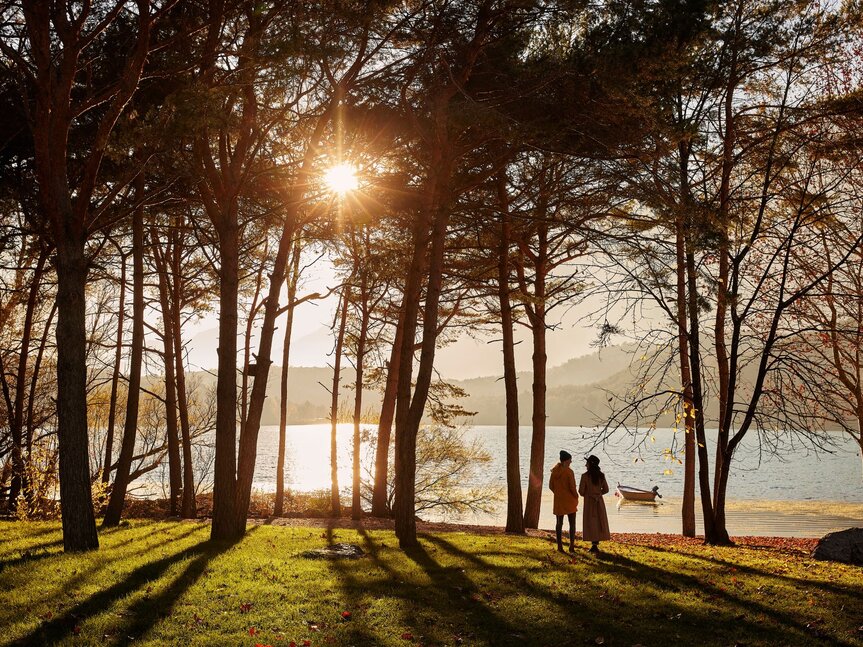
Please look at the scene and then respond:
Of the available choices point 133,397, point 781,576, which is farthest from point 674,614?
point 133,397

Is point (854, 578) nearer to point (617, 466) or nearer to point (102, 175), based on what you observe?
point (102, 175)

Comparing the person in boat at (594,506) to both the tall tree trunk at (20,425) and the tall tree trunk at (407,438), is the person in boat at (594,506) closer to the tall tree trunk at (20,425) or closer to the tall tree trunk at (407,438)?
the tall tree trunk at (407,438)

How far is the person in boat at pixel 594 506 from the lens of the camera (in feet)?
32.7

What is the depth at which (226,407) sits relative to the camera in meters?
10.3

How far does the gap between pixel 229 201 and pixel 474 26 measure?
477 cm

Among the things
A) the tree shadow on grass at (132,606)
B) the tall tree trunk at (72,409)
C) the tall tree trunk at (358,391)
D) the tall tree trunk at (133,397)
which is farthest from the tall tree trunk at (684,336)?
the tall tree trunk at (133,397)

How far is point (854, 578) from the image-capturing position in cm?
820

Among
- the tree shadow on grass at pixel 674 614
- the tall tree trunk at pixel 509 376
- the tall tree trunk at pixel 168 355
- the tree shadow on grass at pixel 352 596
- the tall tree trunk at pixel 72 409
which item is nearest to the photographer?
the tree shadow on grass at pixel 352 596

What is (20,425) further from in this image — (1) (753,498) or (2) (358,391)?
(1) (753,498)

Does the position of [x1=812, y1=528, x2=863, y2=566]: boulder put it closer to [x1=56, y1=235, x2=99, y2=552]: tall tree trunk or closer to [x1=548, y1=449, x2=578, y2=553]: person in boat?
[x1=548, y1=449, x2=578, y2=553]: person in boat

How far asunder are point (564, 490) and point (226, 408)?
5.53m

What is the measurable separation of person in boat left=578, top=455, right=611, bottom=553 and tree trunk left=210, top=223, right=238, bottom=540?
5.50 meters

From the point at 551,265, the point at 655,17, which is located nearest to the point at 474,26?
the point at 655,17

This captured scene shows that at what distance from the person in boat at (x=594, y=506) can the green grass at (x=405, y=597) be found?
48cm
